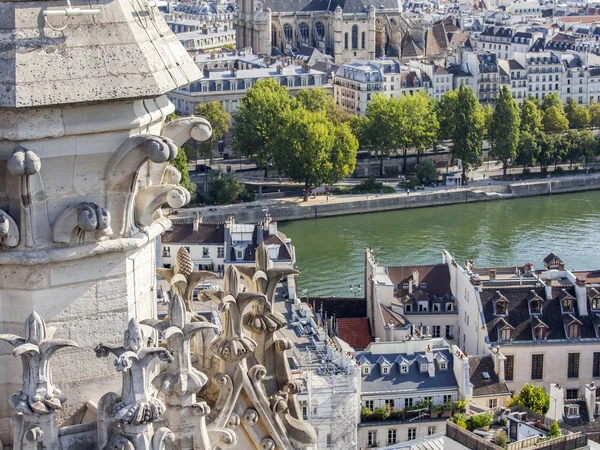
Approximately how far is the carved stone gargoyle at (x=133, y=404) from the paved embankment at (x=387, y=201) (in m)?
41.8

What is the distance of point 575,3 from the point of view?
354 ft

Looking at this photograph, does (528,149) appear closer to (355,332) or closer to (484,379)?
(355,332)

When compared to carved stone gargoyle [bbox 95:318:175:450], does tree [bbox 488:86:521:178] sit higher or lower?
A: lower

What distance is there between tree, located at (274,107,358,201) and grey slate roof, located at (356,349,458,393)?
23.6 meters

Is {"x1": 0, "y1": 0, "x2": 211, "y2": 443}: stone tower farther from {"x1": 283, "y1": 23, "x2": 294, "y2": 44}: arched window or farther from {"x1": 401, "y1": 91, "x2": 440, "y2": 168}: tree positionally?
{"x1": 283, "y1": 23, "x2": 294, "y2": 44}: arched window

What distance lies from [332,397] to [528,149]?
32309 mm

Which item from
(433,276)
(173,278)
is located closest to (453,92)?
(433,276)

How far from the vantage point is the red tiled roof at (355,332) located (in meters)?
29.4

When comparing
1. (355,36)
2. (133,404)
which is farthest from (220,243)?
(355,36)

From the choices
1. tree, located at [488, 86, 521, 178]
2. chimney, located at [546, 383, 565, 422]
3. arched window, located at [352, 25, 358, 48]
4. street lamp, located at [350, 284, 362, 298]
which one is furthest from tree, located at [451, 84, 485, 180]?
chimney, located at [546, 383, 565, 422]

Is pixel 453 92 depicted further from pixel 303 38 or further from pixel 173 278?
pixel 173 278

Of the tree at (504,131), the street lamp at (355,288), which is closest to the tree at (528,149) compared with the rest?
the tree at (504,131)

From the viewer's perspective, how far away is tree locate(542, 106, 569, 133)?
191 ft

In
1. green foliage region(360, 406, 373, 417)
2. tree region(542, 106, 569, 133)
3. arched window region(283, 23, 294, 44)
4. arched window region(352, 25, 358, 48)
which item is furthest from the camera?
arched window region(283, 23, 294, 44)
